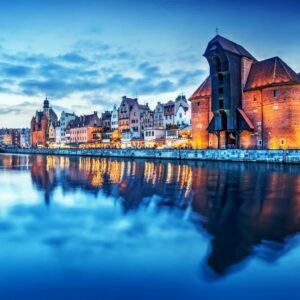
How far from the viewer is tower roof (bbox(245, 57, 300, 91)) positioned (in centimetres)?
4228

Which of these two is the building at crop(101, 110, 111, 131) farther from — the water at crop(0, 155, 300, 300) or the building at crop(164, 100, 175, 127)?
the water at crop(0, 155, 300, 300)

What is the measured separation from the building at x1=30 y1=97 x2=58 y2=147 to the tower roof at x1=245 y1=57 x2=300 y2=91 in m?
93.5

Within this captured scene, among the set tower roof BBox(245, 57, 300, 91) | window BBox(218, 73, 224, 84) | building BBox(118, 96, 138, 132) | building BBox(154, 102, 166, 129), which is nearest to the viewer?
tower roof BBox(245, 57, 300, 91)

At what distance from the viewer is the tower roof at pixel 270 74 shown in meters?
42.3

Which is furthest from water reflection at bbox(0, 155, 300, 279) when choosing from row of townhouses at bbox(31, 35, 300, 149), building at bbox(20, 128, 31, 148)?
building at bbox(20, 128, 31, 148)

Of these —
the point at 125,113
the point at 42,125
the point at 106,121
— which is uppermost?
the point at 42,125

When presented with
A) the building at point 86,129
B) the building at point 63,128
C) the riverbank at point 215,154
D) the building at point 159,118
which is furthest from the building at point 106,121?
the building at point 159,118

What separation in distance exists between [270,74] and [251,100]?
13.8ft

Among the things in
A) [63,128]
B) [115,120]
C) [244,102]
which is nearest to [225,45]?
[244,102]

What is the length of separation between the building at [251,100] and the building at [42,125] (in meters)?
91.2

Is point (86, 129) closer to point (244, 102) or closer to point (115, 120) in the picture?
point (115, 120)

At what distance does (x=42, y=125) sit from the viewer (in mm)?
131375

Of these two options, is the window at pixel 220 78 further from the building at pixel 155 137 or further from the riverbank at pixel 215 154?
the building at pixel 155 137

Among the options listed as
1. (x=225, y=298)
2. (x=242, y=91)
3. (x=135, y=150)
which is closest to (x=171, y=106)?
(x=135, y=150)
